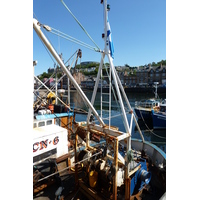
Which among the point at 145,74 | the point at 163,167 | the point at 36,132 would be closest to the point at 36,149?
the point at 36,132

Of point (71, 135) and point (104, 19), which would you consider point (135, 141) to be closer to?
point (71, 135)

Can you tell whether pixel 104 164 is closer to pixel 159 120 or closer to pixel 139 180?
pixel 139 180

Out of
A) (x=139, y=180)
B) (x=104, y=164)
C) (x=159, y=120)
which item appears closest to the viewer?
(x=104, y=164)

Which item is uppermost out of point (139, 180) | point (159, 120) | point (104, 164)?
point (104, 164)

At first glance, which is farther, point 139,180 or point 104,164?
point 139,180

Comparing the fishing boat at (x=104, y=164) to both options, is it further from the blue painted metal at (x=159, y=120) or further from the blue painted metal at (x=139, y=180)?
the blue painted metal at (x=159, y=120)

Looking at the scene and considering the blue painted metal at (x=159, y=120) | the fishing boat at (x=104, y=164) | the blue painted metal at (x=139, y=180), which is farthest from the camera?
the blue painted metal at (x=159, y=120)

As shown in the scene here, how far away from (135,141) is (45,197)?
7.07 meters

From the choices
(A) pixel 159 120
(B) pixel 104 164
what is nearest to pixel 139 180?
(B) pixel 104 164

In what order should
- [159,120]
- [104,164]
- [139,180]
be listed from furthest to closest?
[159,120]
[139,180]
[104,164]

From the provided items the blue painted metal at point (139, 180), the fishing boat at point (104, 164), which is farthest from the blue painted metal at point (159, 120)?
the blue painted metal at point (139, 180)

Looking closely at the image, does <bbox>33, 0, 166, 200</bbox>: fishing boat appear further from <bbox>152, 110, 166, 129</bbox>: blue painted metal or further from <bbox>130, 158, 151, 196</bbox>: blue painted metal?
<bbox>152, 110, 166, 129</bbox>: blue painted metal

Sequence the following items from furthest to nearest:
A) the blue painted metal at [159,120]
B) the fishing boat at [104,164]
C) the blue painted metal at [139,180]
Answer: the blue painted metal at [159,120] < the blue painted metal at [139,180] < the fishing boat at [104,164]

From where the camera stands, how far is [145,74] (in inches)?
3767
